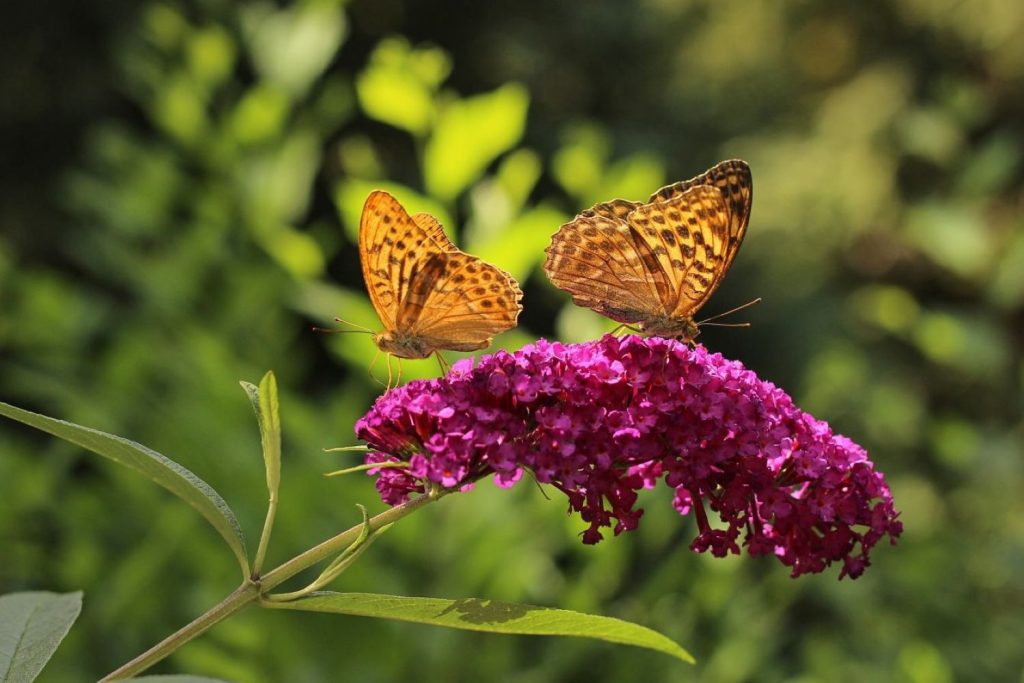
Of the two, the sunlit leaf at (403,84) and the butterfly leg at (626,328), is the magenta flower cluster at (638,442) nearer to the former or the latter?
the butterfly leg at (626,328)

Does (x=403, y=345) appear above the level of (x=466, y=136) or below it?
below

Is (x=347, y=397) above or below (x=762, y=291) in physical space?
below

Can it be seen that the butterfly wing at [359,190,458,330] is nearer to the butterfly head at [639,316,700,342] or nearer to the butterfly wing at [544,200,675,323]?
the butterfly wing at [544,200,675,323]

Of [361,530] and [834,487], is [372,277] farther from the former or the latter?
[834,487]

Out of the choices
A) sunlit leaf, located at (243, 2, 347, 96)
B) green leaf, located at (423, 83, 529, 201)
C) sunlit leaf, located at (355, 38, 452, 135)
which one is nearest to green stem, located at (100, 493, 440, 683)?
green leaf, located at (423, 83, 529, 201)

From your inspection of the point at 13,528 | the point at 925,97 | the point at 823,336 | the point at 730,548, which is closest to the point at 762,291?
the point at 823,336

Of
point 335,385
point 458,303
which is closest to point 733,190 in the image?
point 458,303

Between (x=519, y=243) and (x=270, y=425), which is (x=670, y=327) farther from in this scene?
(x=519, y=243)
